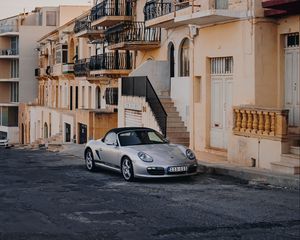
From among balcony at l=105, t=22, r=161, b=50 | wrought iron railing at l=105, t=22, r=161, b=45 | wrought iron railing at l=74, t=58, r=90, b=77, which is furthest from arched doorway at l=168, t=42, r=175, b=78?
wrought iron railing at l=74, t=58, r=90, b=77

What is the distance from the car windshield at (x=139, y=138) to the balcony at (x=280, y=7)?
4.74 m

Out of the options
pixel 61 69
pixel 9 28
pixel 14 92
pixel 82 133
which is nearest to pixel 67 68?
pixel 61 69

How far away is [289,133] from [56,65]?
4345 centimetres

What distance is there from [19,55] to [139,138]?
57312 millimetres

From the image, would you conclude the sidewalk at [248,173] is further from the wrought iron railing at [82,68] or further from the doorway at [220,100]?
the wrought iron railing at [82,68]

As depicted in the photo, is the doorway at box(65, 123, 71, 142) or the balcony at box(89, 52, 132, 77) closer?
the balcony at box(89, 52, 132, 77)

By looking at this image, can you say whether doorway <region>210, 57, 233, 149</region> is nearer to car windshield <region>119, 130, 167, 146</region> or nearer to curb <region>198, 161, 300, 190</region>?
curb <region>198, 161, 300, 190</region>

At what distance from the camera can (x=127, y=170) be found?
18266mm

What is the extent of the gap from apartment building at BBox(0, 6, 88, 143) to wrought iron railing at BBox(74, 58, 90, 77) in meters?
23.0

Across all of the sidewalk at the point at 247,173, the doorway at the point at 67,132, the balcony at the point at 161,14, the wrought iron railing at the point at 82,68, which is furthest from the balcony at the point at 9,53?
the sidewalk at the point at 247,173

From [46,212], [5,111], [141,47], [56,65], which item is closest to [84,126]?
[141,47]

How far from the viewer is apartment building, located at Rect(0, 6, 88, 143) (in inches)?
2940

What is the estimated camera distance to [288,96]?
20.7 meters

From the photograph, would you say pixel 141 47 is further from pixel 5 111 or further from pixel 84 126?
pixel 5 111
